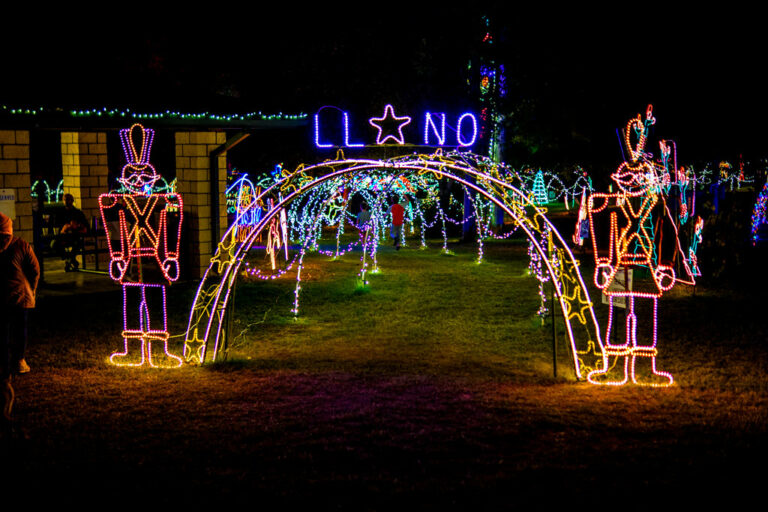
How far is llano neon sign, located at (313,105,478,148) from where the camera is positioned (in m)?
9.36

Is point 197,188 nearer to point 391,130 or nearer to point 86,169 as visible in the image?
point 86,169

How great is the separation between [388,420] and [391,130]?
4.28 m

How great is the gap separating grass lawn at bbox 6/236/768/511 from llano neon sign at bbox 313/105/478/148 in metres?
2.54

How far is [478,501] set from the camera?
482 centimetres

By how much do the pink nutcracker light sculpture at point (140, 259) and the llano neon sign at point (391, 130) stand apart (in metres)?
2.01

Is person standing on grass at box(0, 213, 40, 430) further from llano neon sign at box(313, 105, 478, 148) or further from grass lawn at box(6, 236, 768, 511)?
llano neon sign at box(313, 105, 478, 148)

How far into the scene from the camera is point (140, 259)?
9391 mm

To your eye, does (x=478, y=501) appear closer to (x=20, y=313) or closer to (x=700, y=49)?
(x=20, y=313)

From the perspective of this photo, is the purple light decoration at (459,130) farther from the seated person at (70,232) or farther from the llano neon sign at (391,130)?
the seated person at (70,232)

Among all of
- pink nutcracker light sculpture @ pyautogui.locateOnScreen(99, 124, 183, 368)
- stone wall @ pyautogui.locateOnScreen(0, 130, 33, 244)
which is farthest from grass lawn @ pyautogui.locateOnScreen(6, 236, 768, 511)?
stone wall @ pyautogui.locateOnScreen(0, 130, 33, 244)

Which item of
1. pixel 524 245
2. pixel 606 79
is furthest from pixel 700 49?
pixel 524 245

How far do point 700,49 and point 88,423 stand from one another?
2020cm

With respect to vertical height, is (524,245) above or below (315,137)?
below

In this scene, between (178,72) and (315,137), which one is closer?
(315,137)
